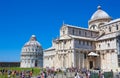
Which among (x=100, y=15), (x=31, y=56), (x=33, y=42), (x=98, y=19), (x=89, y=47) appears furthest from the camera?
(x=33, y=42)

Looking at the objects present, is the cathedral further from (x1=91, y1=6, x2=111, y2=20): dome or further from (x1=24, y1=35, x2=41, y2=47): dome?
(x1=24, y1=35, x2=41, y2=47): dome

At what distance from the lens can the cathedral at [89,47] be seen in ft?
153

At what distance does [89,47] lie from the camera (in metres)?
50.0

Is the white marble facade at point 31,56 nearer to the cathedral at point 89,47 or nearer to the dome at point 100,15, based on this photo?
the dome at point 100,15

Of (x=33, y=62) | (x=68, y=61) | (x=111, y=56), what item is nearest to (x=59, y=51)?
(x=68, y=61)

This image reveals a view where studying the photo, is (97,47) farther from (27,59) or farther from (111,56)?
(27,59)

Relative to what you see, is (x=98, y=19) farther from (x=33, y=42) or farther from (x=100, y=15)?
(x=33, y=42)

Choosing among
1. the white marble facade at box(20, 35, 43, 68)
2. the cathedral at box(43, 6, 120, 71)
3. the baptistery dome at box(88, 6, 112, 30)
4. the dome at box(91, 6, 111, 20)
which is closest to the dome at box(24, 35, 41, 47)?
the white marble facade at box(20, 35, 43, 68)

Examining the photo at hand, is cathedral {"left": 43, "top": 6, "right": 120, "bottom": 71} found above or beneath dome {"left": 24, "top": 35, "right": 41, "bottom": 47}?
beneath

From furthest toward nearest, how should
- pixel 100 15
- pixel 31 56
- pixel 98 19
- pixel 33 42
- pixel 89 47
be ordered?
pixel 33 42 → pixel 31 56 → pixel 100 15 → pixel 98 19 → pixel 89 47

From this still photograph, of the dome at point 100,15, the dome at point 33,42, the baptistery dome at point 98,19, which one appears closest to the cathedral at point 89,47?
the baptistery dome at point 98,19

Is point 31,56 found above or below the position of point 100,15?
below

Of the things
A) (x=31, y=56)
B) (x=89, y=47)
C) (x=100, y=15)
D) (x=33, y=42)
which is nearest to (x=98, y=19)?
(x=100, y=15)

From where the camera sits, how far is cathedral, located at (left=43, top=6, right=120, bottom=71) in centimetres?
4650
